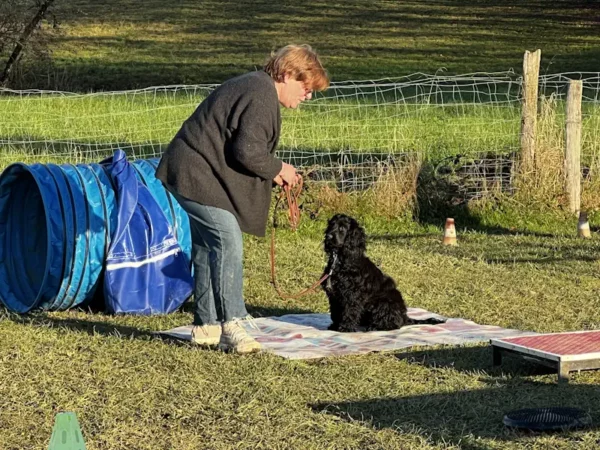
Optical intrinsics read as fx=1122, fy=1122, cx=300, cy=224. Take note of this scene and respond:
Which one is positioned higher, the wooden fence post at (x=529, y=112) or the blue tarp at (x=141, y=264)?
the wooden fence post at (x=529, y=112)

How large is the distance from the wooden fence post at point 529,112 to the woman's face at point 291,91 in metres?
5.61

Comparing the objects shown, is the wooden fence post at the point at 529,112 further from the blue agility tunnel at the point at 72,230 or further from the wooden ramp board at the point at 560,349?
the wooden ramp board at the point at 560,349

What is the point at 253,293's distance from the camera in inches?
337

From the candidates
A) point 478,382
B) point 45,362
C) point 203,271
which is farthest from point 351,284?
point 45,362

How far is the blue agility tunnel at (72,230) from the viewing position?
779 cm

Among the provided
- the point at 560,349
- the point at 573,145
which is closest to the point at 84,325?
the point at 560,349

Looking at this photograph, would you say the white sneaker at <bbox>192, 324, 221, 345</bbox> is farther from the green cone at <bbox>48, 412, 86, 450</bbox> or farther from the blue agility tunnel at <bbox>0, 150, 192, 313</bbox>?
the green cone at <bbox>48, 412, 86, 450</bbox>

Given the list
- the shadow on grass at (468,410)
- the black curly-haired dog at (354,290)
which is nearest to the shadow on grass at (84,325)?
the black curly-haired dog at (354,290)

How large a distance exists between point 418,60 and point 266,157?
2593 cm

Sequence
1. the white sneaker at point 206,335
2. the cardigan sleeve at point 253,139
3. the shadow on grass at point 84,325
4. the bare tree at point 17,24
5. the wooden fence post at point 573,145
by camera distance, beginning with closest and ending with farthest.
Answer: the cardigan sleeve at point 253,139 → the white sneaker at point 206,335 → the shadow on grass at point 84,325 → the wooden fence post at point 573,145 → the bare tree at point 17,24

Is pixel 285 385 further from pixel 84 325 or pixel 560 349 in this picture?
pixel 84 325

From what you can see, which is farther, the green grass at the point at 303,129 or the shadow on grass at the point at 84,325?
the green grass at the point at 303,129

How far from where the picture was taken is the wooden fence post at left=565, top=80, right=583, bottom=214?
1148 centimetres

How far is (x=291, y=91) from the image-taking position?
21.1 feet
